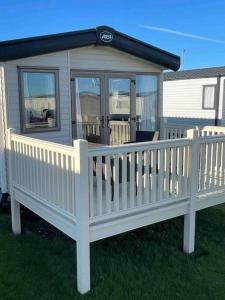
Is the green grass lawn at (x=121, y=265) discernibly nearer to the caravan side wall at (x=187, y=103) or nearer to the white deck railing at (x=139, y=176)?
the white deck railing at (x=139, y=176)

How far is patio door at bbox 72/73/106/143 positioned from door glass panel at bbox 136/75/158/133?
886mm

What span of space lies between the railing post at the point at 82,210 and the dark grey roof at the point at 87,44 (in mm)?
2328

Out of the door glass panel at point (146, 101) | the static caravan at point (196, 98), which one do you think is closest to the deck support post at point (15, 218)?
the door glass panel at point (146, 101)

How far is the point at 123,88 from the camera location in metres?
5.81

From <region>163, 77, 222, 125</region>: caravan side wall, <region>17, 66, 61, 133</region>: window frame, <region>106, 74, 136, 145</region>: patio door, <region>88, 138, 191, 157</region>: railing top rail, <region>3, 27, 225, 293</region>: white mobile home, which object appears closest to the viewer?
<region>88, 138, 191, 157</region>: railing top rail

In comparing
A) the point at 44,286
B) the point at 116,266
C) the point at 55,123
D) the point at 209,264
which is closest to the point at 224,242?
the point at 209,264

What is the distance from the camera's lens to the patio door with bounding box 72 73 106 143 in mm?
5332

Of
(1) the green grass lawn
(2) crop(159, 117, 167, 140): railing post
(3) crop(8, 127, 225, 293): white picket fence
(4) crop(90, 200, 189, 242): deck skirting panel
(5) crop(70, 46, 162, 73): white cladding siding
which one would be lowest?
(1) the green grass lawn

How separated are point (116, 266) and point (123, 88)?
345 cm

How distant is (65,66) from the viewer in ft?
16.7

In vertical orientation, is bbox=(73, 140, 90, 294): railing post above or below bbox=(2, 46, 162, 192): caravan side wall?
below

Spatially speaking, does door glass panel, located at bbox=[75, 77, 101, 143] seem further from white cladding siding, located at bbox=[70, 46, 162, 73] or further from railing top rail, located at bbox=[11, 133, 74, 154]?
railing top rail, located at bbox=[11, 133, 74, 154]

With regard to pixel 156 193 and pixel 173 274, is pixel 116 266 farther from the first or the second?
pixel 156 193

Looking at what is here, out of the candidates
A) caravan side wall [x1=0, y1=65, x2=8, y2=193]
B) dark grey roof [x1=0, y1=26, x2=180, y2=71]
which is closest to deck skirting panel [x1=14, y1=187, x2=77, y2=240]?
caravan side wall [x1=0, y1=65, x2=8, y2=193]
